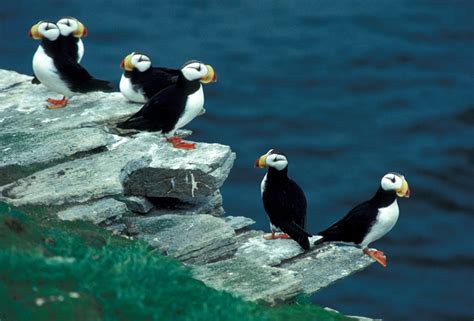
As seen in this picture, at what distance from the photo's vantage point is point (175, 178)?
13.8 meters

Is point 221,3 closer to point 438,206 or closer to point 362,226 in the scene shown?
point 438,206

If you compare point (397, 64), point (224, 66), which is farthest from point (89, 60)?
point (397, 64)

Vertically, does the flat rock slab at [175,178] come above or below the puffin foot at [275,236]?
above

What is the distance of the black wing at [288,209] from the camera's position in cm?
1365

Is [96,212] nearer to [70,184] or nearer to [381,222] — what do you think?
[70,184]

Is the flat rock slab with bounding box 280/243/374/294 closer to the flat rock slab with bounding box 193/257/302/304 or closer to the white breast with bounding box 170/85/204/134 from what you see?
Answer: the flat rock slab with bounding box 193/257/302/304

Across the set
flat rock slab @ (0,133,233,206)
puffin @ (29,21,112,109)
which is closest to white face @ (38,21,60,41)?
puffin @ (29,21,112,109)

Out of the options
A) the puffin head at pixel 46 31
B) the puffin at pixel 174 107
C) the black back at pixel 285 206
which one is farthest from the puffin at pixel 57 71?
the black back at pixel 285 206

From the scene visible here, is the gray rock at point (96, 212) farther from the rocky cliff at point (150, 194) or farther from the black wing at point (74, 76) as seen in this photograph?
the black wing at point (74, 76)

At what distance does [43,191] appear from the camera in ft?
43.2

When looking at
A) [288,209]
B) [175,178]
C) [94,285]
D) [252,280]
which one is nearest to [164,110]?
[175,178]

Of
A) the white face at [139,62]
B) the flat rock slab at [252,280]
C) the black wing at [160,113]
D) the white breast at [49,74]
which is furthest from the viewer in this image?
the white face at [139,62]

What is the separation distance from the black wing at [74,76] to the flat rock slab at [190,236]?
8.96ft

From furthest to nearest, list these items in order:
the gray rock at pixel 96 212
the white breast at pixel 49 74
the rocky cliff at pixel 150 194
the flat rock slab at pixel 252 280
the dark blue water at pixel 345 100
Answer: the dark blue water at pixel 345 100 < the white breast at pixel 49 74 < the gray rock at pixel 96 212 < the rocky cliff at pixel 150 194 < the flat rock slab at pixel 252 280
